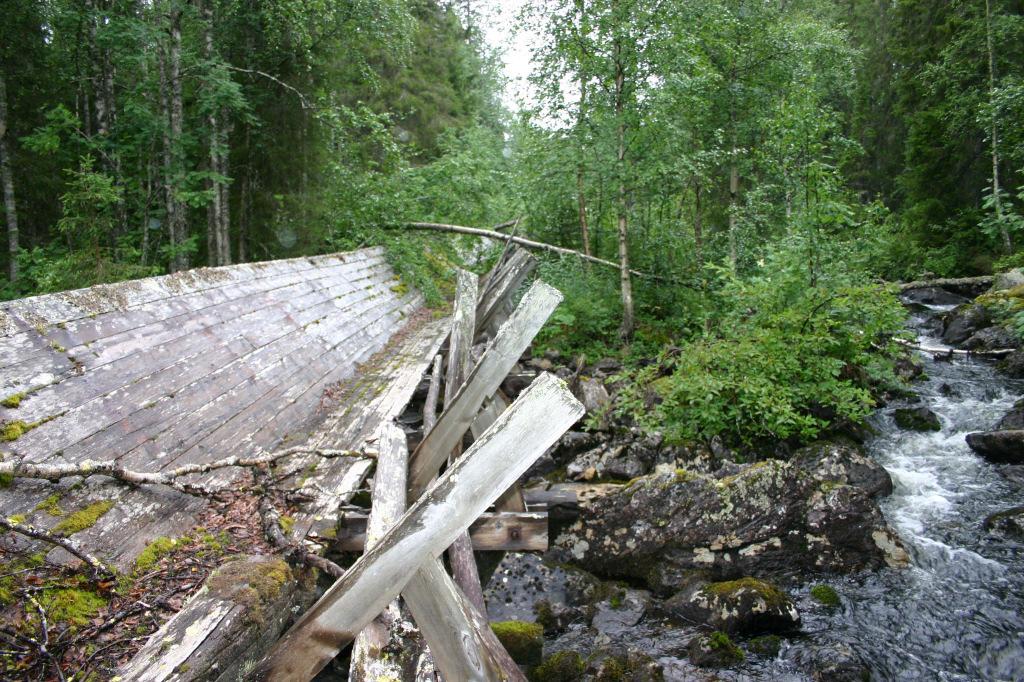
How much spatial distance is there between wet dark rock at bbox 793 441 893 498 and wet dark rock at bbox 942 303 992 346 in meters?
7.46

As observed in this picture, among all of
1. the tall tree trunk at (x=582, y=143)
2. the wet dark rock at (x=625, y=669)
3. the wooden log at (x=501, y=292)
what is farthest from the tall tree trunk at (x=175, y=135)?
the wet dark rock at (x=625, y=669)

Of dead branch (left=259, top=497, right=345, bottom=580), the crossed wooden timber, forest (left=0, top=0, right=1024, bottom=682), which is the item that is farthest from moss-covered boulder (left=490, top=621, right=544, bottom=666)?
dead branch (left=259, top=497, right=345, bottom=580)

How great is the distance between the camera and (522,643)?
174 inches

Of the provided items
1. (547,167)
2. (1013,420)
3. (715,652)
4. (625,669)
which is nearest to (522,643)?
(625,669)

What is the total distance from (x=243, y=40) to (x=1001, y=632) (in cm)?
1543

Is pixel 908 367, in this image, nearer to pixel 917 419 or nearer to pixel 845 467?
pixel 917 419

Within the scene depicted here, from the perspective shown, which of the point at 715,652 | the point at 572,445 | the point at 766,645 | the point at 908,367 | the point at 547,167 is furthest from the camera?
the point at 547,167

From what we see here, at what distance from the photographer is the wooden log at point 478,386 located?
157 inches

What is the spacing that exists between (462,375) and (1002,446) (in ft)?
23.8

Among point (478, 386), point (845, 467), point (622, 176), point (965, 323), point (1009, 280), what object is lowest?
point (845, 467)

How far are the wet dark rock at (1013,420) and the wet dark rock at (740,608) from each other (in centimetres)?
556

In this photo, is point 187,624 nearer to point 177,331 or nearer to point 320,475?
point 320,475

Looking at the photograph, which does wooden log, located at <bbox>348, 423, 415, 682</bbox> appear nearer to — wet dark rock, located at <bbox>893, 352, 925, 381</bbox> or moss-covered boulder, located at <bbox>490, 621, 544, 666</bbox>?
moss-covered boulder, located at <bbox>490, 621, 544, 666</bbox>

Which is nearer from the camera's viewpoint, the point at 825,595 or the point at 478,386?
the point at 478,386
